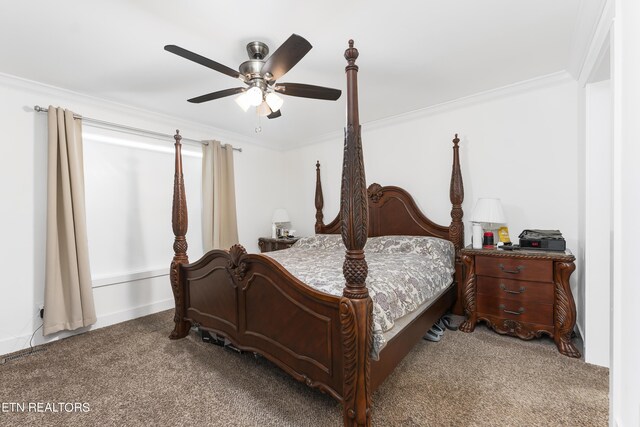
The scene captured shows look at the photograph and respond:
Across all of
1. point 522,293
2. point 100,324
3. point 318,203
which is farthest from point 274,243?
point 522,293

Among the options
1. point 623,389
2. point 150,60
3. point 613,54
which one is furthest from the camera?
point 150,60

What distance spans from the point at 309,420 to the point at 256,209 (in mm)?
3365

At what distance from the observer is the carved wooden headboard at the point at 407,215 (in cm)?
306

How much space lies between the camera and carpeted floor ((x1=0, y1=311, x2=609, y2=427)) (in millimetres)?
1618

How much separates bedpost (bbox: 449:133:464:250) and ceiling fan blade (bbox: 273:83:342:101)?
1.64m

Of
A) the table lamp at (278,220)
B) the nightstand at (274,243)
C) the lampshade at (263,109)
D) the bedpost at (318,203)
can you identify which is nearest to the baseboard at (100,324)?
the nightstand at (274,243)

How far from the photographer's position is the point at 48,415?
170 centimetres

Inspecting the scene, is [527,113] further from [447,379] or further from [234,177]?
[234,177]

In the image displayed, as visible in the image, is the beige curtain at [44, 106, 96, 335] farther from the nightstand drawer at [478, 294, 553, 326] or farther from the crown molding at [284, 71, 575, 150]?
the nightstand drawer at [478, 294, 553, 326]

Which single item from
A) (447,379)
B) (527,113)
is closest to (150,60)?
(447,379)

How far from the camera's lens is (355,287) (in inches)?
57.0

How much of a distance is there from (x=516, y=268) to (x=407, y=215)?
1.31m

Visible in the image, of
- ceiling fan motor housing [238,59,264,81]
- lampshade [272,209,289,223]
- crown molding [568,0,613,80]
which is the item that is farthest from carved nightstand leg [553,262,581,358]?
lampshade [272,209,289,223]

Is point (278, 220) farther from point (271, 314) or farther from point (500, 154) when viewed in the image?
point (500, 154)
